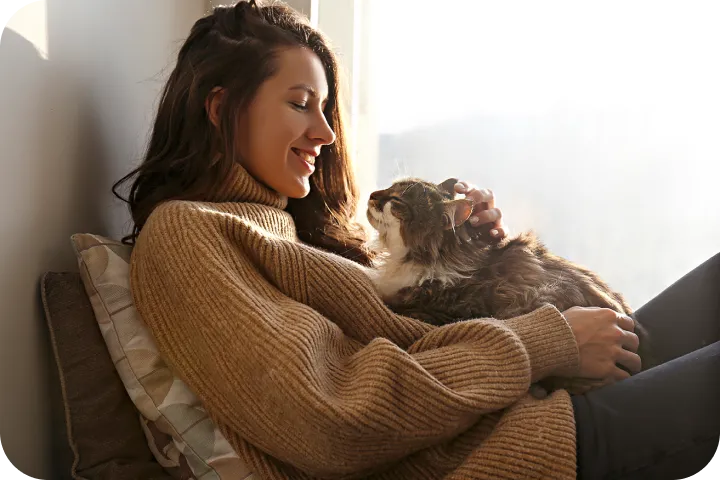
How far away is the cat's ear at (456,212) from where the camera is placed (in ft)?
5.27

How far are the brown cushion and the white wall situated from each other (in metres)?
0.05

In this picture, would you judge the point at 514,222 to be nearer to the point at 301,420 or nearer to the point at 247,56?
the point at 247,56

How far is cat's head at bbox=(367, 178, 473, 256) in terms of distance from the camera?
1.63 m

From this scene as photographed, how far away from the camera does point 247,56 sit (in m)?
1.63

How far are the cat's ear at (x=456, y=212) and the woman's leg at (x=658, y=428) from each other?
59 centimetres

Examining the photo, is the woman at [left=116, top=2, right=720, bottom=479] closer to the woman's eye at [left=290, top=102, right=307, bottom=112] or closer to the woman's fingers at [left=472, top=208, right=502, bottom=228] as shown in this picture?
the woman's eye at [left=290, top=102, right=307, bottom=112]

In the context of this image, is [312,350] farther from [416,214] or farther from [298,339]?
[416,214]

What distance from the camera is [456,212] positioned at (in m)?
1.63

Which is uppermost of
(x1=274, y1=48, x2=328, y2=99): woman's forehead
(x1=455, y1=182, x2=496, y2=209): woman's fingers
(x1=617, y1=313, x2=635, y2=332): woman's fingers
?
(x1=274, y1=48, x2=328, y2=99): woman's forehead

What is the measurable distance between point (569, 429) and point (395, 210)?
2.48 ft

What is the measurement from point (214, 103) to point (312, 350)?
807 millimetres

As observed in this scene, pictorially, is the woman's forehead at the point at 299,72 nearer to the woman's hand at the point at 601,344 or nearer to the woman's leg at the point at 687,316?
the woman's hand at the point at 601,344

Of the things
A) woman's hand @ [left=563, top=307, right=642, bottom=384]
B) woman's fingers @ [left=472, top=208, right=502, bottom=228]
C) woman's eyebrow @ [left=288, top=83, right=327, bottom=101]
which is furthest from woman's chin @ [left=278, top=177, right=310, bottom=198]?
woman's hand @ [left=563, top=307, right=642, bottom=384]

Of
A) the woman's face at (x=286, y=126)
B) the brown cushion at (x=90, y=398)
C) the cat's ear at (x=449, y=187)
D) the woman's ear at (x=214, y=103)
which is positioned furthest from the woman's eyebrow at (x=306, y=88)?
the brown cushion at (x=90, y=398)
